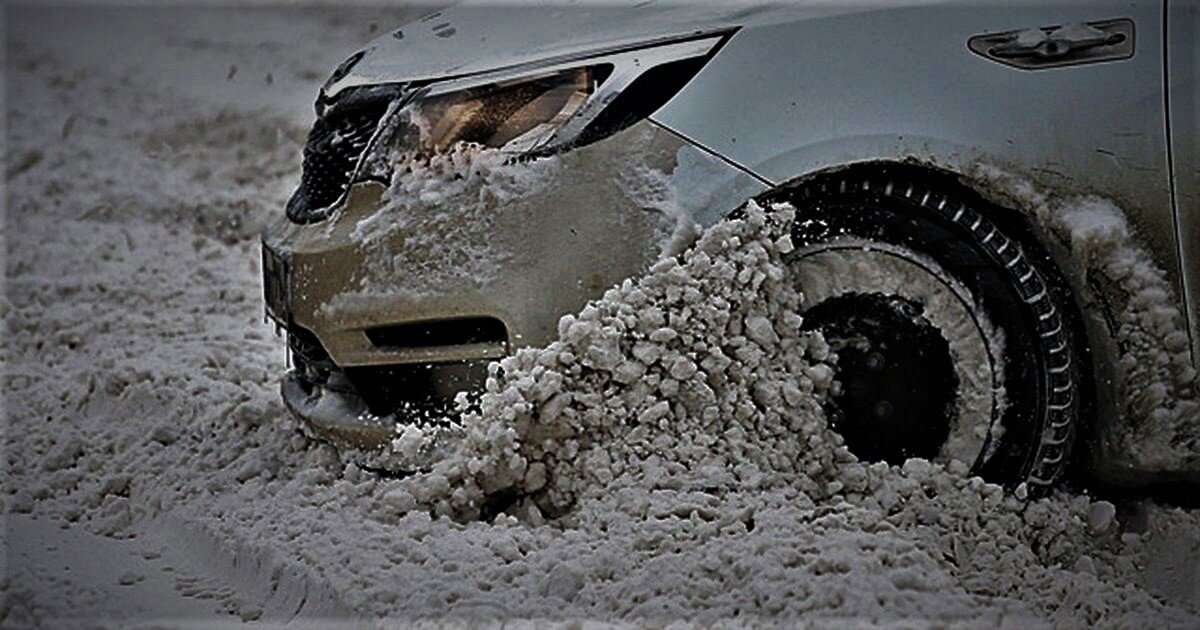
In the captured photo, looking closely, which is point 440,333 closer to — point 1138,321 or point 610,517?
point 610,517

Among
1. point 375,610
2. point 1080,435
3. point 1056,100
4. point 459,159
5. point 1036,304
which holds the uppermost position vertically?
point 1056,100

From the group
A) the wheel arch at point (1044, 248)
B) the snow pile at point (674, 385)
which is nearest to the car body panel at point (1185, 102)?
the wheel arch at point (1044, 248)

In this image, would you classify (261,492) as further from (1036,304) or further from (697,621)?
(1036,304)

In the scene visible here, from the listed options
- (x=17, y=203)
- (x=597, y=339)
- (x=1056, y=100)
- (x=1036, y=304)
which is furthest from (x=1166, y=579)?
(x=17, y=203)

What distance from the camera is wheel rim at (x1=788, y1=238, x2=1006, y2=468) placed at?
10.9ft

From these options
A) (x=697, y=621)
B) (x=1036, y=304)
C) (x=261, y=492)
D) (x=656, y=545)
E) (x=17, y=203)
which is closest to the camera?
(x=697, y=621)

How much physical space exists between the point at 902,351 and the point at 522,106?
1109 millimetres

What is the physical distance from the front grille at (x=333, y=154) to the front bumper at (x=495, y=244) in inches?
5.1

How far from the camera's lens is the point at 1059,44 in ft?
10.5

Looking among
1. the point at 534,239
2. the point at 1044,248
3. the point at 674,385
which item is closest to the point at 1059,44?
the point at 1044,248

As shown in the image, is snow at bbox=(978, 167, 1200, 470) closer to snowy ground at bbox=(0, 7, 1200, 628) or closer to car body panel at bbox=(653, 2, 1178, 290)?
car body panel at bbox=(653, 2, 1178, 290)

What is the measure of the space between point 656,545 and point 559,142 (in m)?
1.00

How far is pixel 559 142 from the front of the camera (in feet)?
10.9

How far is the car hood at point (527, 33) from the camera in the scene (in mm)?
3336
